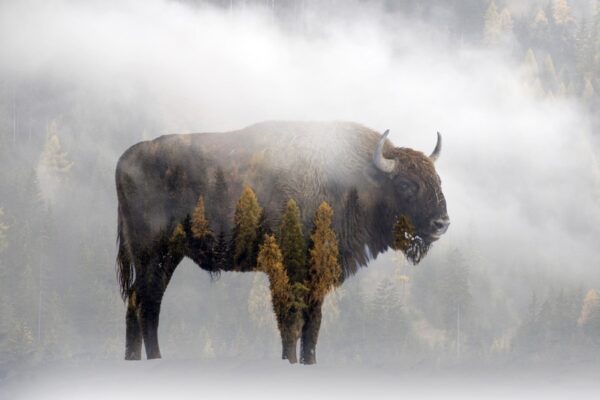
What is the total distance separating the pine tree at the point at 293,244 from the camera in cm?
703

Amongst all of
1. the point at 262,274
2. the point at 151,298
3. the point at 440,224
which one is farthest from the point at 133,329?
the point at 262,274

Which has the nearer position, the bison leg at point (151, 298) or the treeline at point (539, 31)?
the bison leg at point (151, 298)

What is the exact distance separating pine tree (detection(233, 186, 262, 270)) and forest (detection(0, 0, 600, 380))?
3.49m

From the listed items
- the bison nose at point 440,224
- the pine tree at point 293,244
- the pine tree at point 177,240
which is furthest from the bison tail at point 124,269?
the bison nose at point 440,224

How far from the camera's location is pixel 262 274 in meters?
15.2

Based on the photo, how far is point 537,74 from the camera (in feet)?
71.9

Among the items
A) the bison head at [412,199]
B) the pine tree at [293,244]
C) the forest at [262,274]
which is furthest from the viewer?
the forest at [262,274]

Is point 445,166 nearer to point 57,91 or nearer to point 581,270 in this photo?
point 581,270

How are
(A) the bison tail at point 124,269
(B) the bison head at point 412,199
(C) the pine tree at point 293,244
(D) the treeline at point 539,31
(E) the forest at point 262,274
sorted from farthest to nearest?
(D) the treeline at point 539,31, (E) the forest at point 262,274, (A) the bison tail at point 124,269, (B) the bison head at point 412,199, (C) the pine tree at point 293,244

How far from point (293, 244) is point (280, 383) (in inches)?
38.8

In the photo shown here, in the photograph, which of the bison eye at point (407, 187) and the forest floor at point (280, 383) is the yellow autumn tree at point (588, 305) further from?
the bison eye at point (407, 187)

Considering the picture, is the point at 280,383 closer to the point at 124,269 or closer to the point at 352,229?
the point at 352,229

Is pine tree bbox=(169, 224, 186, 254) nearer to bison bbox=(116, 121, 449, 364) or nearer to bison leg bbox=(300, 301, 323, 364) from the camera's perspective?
bison bbox=(116, 121, 449, 364)

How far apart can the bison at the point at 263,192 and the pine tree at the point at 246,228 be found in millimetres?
67
